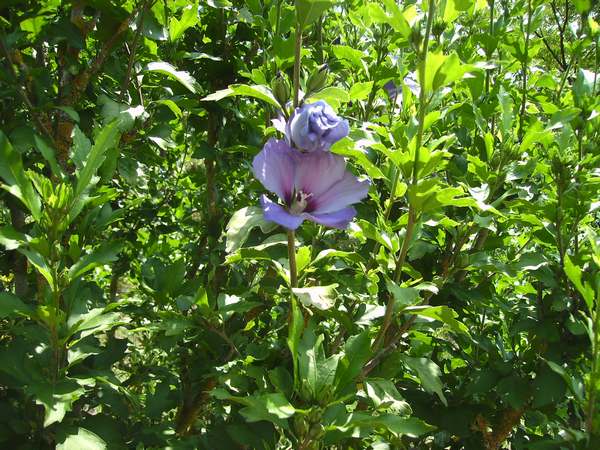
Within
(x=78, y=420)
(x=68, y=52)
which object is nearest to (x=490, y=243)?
(x=78, y=420)

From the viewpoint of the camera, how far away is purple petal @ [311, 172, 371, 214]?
117cm

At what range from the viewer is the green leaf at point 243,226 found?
1.09 metres

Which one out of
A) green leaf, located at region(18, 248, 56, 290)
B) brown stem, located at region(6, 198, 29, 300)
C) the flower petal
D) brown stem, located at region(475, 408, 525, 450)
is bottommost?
brown stem, located at region(475, 408, 525, 450)

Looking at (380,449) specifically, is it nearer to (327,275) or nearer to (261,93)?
(327,275)

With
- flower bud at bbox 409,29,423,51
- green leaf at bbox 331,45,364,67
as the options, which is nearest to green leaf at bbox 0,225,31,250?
flower bud at bbox 409,29,423,51

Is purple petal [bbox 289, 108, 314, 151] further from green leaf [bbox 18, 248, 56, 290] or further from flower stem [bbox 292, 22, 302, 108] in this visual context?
green leaf [bbox 18, 248, 56, 290]

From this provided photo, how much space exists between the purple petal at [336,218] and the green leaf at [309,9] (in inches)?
14.4

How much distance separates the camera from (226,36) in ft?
7.62

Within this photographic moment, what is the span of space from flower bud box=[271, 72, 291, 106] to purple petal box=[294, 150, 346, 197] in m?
0.13

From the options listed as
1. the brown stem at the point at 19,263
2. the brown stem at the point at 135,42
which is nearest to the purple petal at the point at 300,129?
the brown stem at the point at 135,42

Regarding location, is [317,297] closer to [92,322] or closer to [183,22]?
[92,322]

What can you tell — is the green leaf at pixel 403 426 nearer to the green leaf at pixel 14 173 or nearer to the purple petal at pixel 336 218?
the purple petal at pixel 336 218

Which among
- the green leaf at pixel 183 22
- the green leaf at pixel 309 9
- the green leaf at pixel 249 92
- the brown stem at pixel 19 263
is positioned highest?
the green leaf at pixel 183 22

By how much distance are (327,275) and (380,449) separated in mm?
516
